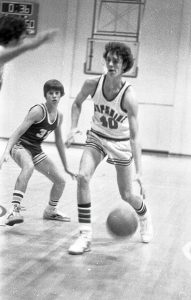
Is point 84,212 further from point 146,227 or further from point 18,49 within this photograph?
point 18,49

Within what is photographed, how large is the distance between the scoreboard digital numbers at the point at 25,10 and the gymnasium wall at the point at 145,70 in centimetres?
38

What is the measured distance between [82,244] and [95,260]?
10.5 inches

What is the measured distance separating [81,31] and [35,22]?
1.53 m

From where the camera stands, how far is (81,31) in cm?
1731

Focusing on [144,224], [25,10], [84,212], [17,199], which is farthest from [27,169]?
[25,10]

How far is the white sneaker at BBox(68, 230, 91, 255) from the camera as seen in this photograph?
167 inches

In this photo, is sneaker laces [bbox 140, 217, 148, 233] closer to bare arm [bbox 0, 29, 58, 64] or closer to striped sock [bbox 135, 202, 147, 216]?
striped sock [bbox 135, 202, 147, 216]

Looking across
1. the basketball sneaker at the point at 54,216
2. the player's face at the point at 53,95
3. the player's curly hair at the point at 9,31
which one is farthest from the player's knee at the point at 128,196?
the player's curly hair at the point at 9,31

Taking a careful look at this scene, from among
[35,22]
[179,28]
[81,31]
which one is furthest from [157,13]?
[35,22]

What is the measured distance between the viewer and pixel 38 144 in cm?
546

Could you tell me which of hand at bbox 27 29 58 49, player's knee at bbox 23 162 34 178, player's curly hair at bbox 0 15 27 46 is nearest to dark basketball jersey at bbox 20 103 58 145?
player's knee at bbox 23 162 34 178

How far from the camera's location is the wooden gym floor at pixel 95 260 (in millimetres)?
3297

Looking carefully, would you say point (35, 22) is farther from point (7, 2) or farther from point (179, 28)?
point (179, 28)

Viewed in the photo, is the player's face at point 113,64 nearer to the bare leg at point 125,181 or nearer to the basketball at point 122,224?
the bare leg at point 125,181
